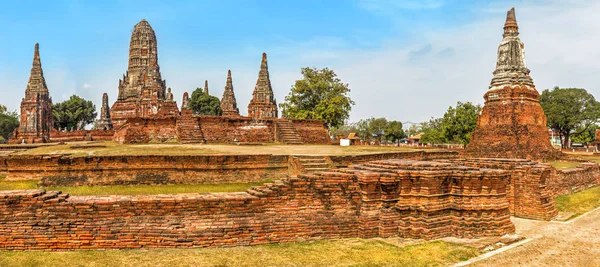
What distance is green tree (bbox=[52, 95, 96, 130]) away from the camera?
225 ft

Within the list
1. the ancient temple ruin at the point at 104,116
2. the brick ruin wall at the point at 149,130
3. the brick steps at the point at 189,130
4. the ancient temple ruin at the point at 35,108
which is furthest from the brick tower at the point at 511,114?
the ancient temple ruin at the point at 104,116

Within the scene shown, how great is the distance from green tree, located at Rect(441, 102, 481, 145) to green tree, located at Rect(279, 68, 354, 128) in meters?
9.13

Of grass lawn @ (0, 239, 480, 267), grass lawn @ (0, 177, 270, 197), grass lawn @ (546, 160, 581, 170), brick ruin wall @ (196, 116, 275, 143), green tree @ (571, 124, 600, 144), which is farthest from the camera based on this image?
green tree @ (571, 124, 600, 144)

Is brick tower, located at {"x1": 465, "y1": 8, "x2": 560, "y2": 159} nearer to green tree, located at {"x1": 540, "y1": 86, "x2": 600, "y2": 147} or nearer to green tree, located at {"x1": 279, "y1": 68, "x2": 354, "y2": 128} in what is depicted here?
green tree, located at {"x1": 279, "y1": 68, "x2": 354, "y2": 128}

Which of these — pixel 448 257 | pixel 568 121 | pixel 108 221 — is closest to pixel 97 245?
pixel 108 221

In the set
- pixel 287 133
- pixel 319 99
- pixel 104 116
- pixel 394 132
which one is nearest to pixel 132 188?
pixel 287 133

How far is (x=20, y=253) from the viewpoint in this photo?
6.10 metres

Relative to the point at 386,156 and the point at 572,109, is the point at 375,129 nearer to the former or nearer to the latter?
the point at 572,109

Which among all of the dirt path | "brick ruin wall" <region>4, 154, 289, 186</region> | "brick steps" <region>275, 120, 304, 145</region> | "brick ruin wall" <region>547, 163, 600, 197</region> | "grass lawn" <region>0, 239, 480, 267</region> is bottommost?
the dirt path

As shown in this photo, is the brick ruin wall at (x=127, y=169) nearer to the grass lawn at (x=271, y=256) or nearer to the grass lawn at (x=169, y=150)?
the grass lawn at (x=169, y=150)

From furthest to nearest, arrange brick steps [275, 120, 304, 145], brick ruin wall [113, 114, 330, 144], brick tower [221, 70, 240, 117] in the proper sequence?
brick tower [221, 70, 240, 117], brick steps [275, 120, 304, 145], brick ruin wall [113, 114, 330, 144]

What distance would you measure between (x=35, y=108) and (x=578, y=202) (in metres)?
43.5

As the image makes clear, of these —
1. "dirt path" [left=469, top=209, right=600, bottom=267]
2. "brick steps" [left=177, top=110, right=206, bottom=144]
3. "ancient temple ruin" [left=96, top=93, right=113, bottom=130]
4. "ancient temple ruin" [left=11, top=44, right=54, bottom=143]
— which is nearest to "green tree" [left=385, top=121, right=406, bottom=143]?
"ancient temple ruin" [left=96, top=93, right=113, bottom=130]

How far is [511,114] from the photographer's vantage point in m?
20.6
